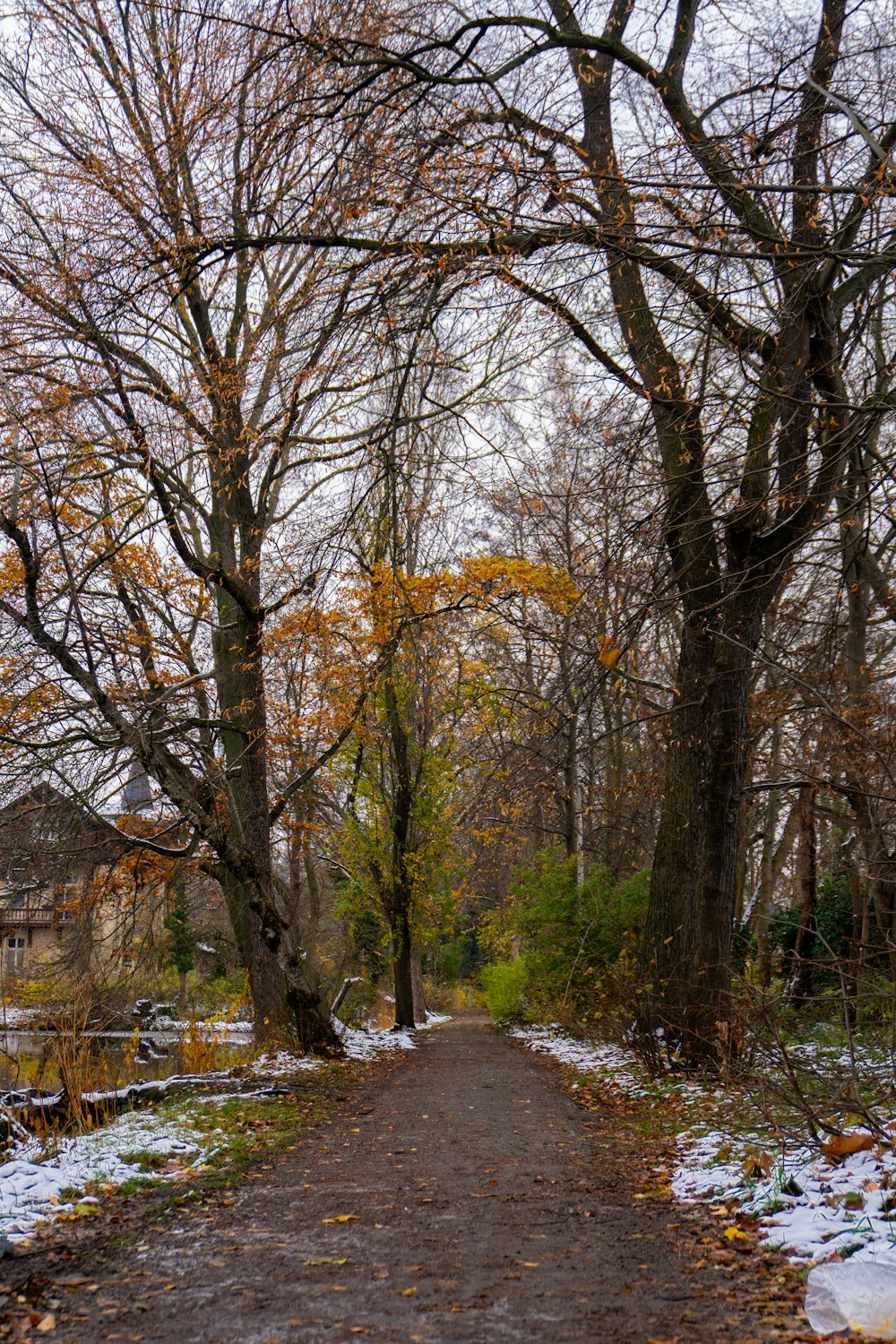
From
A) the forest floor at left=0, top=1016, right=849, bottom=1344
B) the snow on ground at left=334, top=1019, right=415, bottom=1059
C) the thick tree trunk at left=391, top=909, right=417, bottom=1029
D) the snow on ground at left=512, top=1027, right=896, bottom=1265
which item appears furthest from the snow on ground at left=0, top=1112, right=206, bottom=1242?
the thick tree trunk at left=391, top=909, right=417, bottom=1029

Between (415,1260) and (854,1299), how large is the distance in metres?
1.75

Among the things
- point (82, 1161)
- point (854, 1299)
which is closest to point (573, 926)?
point (82, 1161)

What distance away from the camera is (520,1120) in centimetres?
820

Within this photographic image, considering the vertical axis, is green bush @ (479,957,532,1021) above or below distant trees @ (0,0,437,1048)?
below

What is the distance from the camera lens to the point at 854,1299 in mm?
3115

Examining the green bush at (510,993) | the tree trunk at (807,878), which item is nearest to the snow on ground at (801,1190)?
the tree trunk at (807,878)

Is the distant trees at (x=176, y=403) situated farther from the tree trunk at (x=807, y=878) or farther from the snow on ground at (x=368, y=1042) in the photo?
the tree trunk at (x=807, y=878)

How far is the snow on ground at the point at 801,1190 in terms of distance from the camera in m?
3.72

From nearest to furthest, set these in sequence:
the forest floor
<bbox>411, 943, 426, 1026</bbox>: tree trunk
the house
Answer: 1. the forest floor
2. the house
3. <bbox>411, 943, 426, 1026</bbox>: tree trunk

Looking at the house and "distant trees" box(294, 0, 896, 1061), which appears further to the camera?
the house

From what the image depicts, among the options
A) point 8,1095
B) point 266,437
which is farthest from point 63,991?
point 266,437

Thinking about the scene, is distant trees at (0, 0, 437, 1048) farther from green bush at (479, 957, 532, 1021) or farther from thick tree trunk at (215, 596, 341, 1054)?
green bush at (479, 957, 532, 1021)

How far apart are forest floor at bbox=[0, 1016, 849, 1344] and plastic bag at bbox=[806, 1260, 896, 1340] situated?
10 cm

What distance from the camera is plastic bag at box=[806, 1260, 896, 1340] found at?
9.91ft
